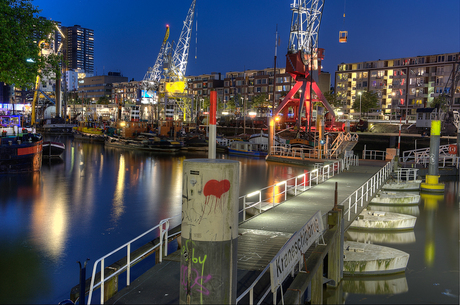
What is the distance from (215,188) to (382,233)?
14.8 m

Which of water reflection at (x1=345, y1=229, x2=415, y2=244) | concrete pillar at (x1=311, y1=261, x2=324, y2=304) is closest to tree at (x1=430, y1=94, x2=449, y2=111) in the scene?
water reflection at (x1=345, y1=229, x2=415, y2=244)

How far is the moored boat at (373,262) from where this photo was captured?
495 inches

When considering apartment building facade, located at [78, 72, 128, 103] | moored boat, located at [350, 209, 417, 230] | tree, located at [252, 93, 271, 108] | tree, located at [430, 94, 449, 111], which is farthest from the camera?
apartment building facade, located at [78, 72, 128, 103]

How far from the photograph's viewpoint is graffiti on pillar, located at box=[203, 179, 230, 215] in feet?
17.4

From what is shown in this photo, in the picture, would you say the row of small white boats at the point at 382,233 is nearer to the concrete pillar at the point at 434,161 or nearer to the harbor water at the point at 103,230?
the harbor water at the point at 103,230

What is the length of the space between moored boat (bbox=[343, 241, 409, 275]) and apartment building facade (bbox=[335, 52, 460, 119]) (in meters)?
82.6

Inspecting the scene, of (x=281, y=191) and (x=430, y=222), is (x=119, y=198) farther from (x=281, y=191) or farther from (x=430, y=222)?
(x=430, y=222)

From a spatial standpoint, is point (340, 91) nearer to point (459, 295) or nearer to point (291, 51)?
point (291, 51)

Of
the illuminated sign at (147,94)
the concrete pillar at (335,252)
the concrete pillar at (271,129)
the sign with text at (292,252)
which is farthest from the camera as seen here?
the illuminated sign at (147,94)

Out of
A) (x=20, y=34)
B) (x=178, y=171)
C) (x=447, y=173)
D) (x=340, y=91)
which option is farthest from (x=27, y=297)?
(x=340, y=91)

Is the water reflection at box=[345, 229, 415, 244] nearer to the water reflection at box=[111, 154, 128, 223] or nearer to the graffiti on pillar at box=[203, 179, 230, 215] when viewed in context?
the water reflection at box=[111, 154, 128, 223]

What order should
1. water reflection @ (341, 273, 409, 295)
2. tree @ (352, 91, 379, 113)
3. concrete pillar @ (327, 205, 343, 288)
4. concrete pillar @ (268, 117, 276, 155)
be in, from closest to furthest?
concrete pillar @ (327, 205, 343, 288) → water reflection @ (341, 273, 409, 295) → concrete pillar @ (268, 117, 276, 155) → tree @ (352, 91, 379, 113)

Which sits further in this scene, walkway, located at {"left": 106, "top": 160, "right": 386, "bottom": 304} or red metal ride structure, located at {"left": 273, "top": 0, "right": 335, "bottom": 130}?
red metal ride structure, located at {"left": 273, "top": 0, "right": 335, "bottom": 130}

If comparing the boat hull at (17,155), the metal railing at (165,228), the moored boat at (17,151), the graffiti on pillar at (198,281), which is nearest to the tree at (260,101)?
the metal railing at (165,228)
